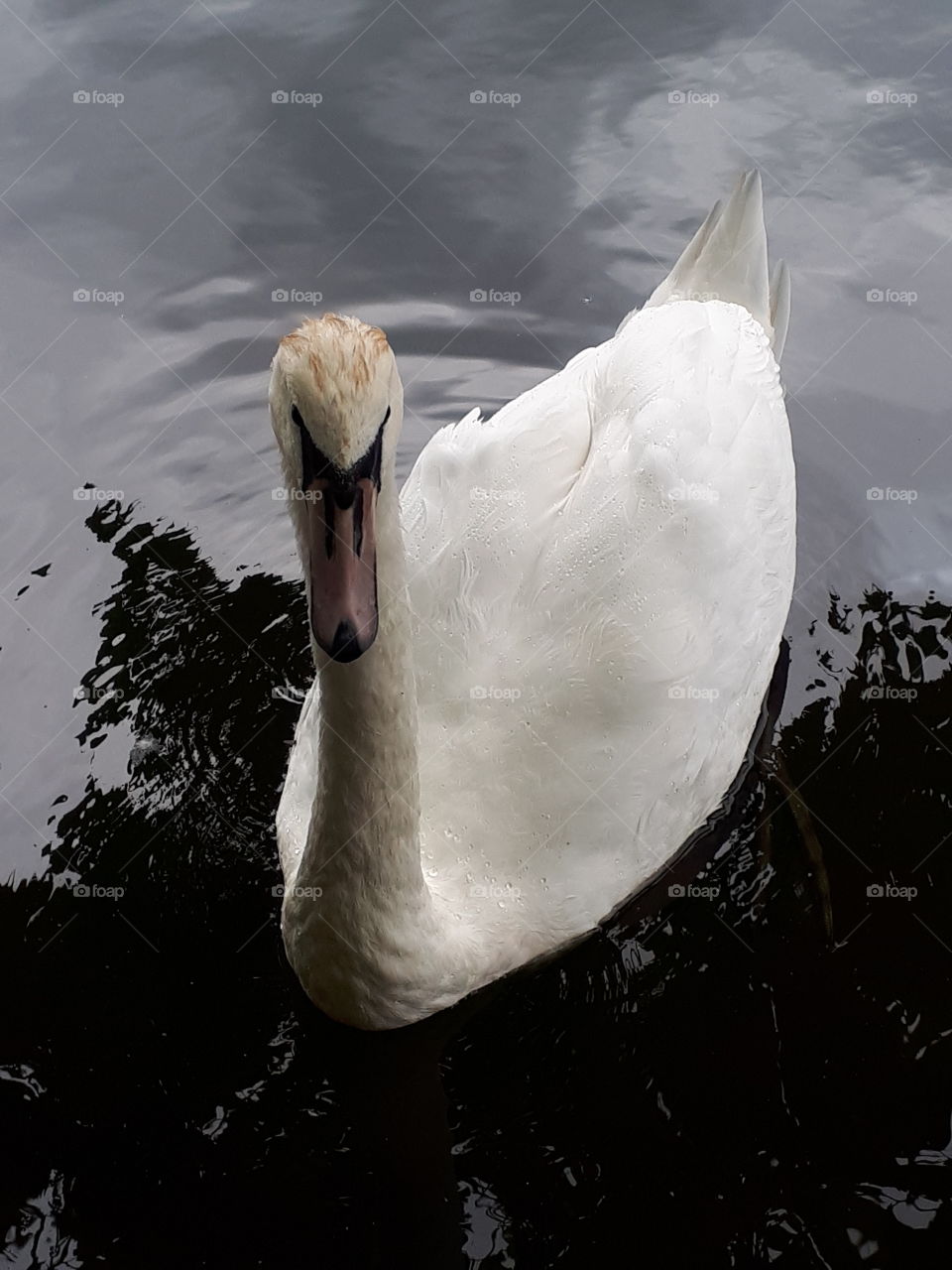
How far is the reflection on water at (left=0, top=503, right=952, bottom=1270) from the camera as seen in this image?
153 inches

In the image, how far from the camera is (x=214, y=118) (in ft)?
27.2

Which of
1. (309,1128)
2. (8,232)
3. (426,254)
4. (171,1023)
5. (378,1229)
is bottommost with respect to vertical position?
(378,1229)

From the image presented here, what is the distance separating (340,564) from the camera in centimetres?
311

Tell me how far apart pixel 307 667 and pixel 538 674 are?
1467mm

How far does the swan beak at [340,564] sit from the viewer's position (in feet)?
10.1

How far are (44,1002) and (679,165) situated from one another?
575 cm

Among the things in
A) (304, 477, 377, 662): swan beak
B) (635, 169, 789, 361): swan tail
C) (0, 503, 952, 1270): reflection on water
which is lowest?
(0, 503, 952, 1270): reflection on water

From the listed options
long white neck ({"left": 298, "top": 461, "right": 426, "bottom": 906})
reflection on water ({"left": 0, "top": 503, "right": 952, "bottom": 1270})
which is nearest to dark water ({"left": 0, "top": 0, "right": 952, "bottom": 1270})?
reflection on water ({"left": 0, "top": 503, "right": 952, "bottom": 1270})

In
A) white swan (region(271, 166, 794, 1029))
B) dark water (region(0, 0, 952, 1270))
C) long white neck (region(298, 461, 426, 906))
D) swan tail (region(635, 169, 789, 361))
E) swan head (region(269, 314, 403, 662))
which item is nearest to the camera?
swan head (region(269, 314, 403, 662))

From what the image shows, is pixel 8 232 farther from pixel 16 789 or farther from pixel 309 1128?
pixel 309 1128

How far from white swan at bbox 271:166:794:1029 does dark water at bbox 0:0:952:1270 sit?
358 millimetres

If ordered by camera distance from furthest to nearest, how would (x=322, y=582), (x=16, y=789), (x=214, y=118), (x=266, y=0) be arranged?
(x=266, y=0)
(x=214, y=118)
(x=16, y=789)
(x=322, y=582)

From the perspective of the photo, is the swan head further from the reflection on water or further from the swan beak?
the reflection on water

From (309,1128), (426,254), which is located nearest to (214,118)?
(426,254)
